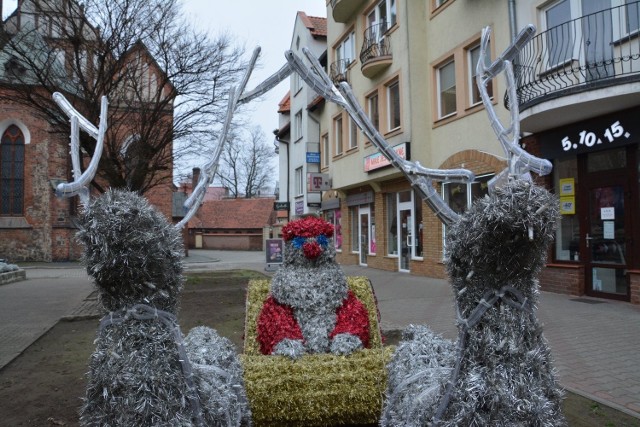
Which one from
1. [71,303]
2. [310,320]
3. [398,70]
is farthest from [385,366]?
[398,70]

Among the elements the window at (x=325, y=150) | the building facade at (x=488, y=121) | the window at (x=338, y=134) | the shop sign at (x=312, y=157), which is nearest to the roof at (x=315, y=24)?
the building facade at (x=488, y=121)

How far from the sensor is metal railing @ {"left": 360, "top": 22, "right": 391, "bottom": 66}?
15.8m

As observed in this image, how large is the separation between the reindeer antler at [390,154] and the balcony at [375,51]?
515 inches

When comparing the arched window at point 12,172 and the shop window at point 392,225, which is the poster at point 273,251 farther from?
the arched window at point 12,172

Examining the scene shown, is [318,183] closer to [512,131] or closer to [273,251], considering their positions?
[273,251]

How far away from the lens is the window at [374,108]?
16928mm

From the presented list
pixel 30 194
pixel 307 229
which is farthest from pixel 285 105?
pixel 307 229

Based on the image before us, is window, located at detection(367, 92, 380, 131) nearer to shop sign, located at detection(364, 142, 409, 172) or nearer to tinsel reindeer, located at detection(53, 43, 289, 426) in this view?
shop sign, located at detection(364, 142, 409, 172)

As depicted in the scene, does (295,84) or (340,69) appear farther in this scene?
(295,84)

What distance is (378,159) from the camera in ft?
51.9

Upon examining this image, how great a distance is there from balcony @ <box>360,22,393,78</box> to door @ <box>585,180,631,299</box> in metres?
7.97

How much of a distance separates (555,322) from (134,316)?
271 inches

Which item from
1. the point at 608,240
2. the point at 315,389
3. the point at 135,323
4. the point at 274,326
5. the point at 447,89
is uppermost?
the point at 447,89

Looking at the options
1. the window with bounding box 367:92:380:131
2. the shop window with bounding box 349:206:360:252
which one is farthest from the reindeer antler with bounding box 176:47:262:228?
the shop window with bounding box 349:206:360:252
